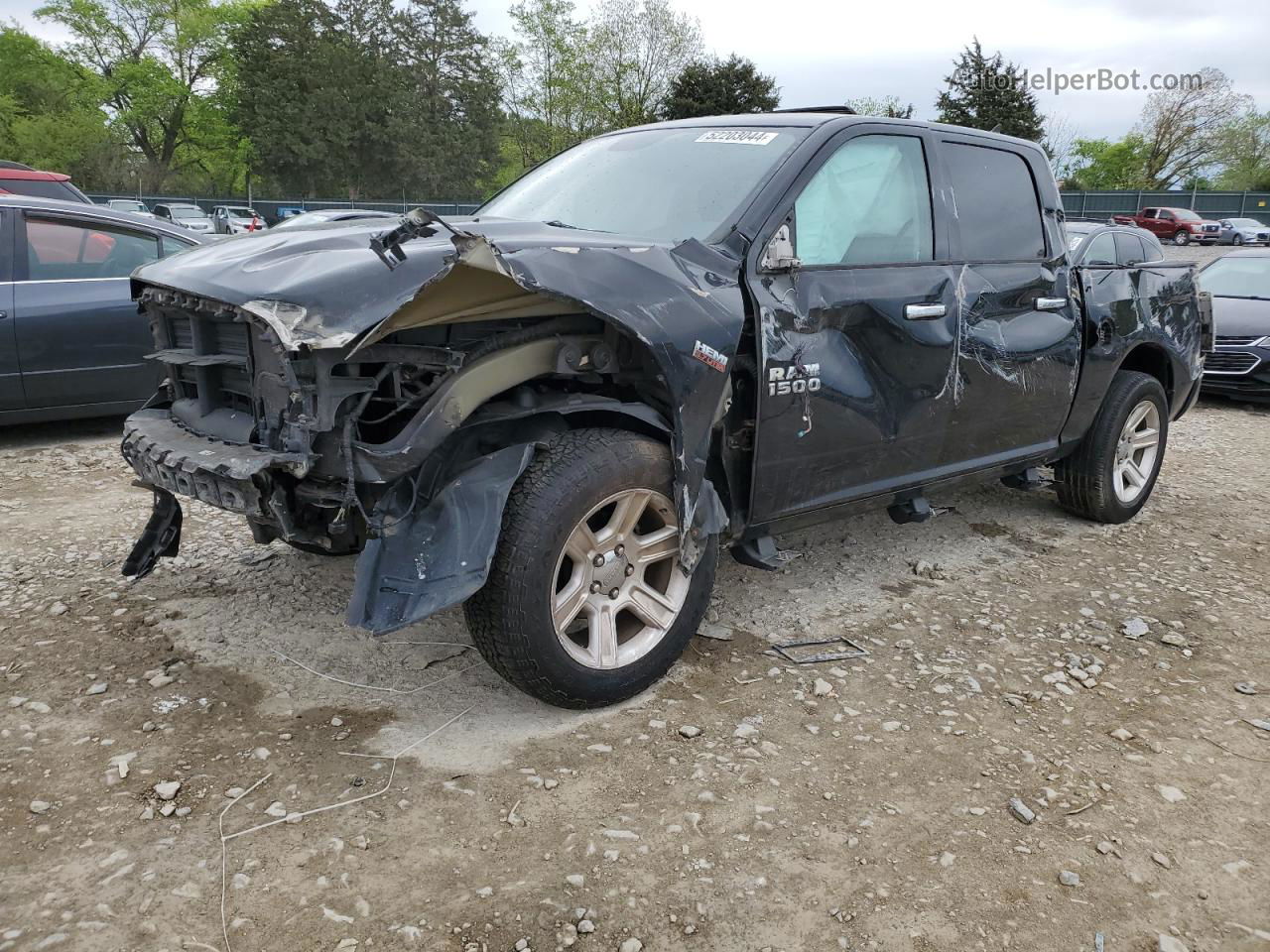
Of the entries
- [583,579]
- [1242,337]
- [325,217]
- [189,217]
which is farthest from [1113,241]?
[189,217]

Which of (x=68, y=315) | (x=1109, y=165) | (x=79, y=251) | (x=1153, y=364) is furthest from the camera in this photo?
(x=1109, y=165)

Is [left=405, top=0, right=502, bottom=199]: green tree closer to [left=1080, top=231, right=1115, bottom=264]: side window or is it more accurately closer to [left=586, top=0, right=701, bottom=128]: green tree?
[left=586, top=0, right=701, bottom=128]: green tree

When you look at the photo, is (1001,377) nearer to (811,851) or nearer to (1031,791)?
(1031,791)

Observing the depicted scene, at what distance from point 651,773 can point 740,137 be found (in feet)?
→ 8.01

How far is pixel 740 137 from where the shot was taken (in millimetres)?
3766

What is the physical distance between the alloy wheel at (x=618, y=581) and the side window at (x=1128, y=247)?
6910mm

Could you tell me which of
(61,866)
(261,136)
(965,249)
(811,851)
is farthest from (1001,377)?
(261,136)

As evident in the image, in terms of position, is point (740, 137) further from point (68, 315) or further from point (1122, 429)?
point (68, 315)

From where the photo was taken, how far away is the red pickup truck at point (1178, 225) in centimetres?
3559

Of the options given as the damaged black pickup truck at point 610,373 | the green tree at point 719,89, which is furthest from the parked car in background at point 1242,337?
the green tree at point 719,89

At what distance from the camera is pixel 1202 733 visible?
3211mm

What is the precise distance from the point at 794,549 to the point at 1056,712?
1669 millimetres

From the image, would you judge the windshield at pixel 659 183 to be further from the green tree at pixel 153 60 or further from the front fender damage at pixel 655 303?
the green tree at pixel 153 60

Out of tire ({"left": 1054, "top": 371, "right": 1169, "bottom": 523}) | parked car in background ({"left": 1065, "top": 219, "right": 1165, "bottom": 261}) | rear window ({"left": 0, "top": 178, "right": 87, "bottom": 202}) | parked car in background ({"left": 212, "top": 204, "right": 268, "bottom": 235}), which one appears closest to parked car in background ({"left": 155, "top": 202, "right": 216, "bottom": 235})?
parked car in background ({"left": 212, "top": 204, "right": 268, "bottom": 235})
